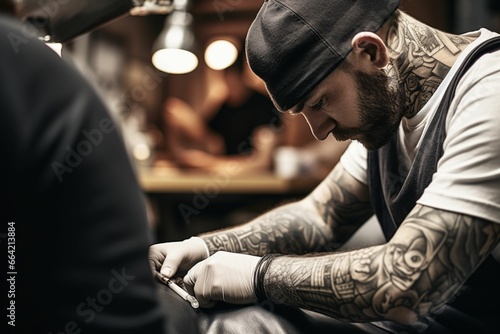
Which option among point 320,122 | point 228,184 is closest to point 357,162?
point 320,122

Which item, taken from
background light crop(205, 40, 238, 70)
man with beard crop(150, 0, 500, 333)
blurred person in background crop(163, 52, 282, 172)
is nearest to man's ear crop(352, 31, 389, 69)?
man with beard crop(150, 0, 500, 333)

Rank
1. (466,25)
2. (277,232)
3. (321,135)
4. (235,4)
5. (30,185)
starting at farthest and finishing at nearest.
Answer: (235,4)
(466,25)
(277,232)
(321,135)
(30,185)

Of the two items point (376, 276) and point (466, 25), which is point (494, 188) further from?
point (466, 25)

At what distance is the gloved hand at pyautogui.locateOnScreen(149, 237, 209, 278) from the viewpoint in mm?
1343

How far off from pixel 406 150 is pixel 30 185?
91 centimetres

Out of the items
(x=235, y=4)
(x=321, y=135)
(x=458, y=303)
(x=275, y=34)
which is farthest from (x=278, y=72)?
(x=235, y=4)

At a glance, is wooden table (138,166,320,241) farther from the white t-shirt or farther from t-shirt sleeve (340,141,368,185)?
the white t-shirt

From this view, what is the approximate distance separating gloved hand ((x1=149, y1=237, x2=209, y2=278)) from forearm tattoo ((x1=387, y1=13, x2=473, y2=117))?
0.57 metres

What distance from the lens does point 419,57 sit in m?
1.27

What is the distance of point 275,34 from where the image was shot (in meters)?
1.22

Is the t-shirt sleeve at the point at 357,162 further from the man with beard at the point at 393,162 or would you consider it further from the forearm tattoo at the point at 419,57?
the forearm tattoo at the point at 419,57

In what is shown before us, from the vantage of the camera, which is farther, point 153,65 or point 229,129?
point 153,65

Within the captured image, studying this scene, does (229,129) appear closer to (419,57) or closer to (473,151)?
(419,57)

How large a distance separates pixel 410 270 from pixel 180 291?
45cm
